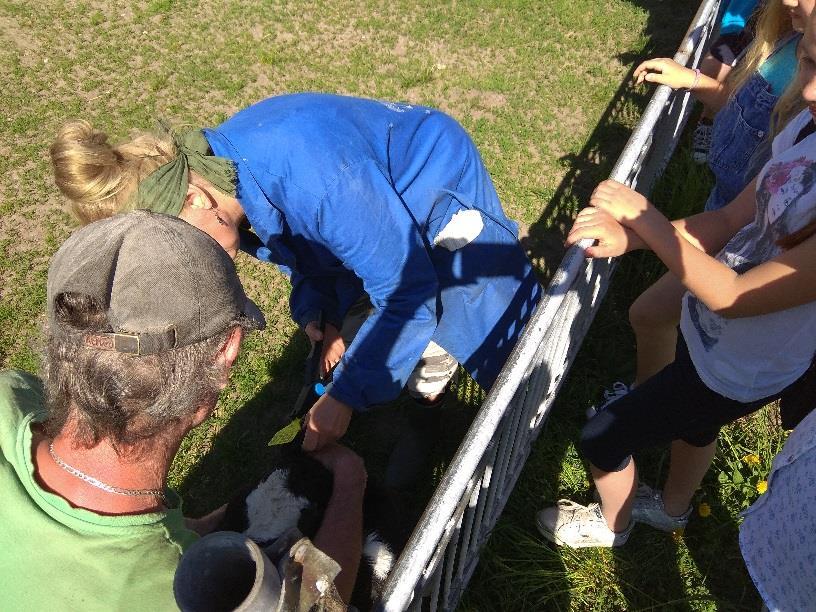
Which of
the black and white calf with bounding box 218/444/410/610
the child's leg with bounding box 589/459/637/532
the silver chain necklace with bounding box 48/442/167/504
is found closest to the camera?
the silver chain necklace with bounding box 48/442/167/504

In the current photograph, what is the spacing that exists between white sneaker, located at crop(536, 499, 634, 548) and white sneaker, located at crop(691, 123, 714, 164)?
2806 millimetres

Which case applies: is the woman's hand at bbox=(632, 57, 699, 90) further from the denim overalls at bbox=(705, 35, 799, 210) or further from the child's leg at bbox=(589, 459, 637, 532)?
the child's leg at bbox=(589, 459, 637, 532)

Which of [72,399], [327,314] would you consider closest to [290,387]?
[327,314]

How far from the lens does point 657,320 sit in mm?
2500

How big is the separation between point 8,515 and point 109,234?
2.11 feet

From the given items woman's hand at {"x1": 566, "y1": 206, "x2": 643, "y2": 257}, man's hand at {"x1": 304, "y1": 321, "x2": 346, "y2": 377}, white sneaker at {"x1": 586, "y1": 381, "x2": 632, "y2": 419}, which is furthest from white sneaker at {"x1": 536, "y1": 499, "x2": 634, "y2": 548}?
woman's hand at {"x1": 566, "y1": 206, "x2": 643, "y2": 257}

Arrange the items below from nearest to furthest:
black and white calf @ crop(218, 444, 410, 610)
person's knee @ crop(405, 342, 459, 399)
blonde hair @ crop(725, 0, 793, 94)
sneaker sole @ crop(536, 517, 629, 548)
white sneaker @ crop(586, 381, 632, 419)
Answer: black and white calf @ crop(218, 444, 410, 610) → blonde hair @ crop(725, 0, 793, 94) → person's knee @ crop(405, 342, 459, 399) → sneaker sole @ crop(536, 517, 629, 548) → white sneaker @ crop(586, 381, 632, 419)

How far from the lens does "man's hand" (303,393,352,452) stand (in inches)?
85.4

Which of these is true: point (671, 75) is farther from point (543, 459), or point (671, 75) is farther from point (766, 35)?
point (543, 459)

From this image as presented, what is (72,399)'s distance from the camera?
139 centimetres

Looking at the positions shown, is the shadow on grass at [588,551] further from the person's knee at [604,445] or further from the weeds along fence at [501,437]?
the person's knee at [604,445]

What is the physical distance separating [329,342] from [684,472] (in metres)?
1.55

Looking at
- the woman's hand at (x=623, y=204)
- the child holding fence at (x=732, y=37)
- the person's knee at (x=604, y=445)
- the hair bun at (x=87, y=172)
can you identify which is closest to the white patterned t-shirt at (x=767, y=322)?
the woman's hand at (x=623, y=204)

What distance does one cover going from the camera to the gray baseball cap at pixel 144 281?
135cm
